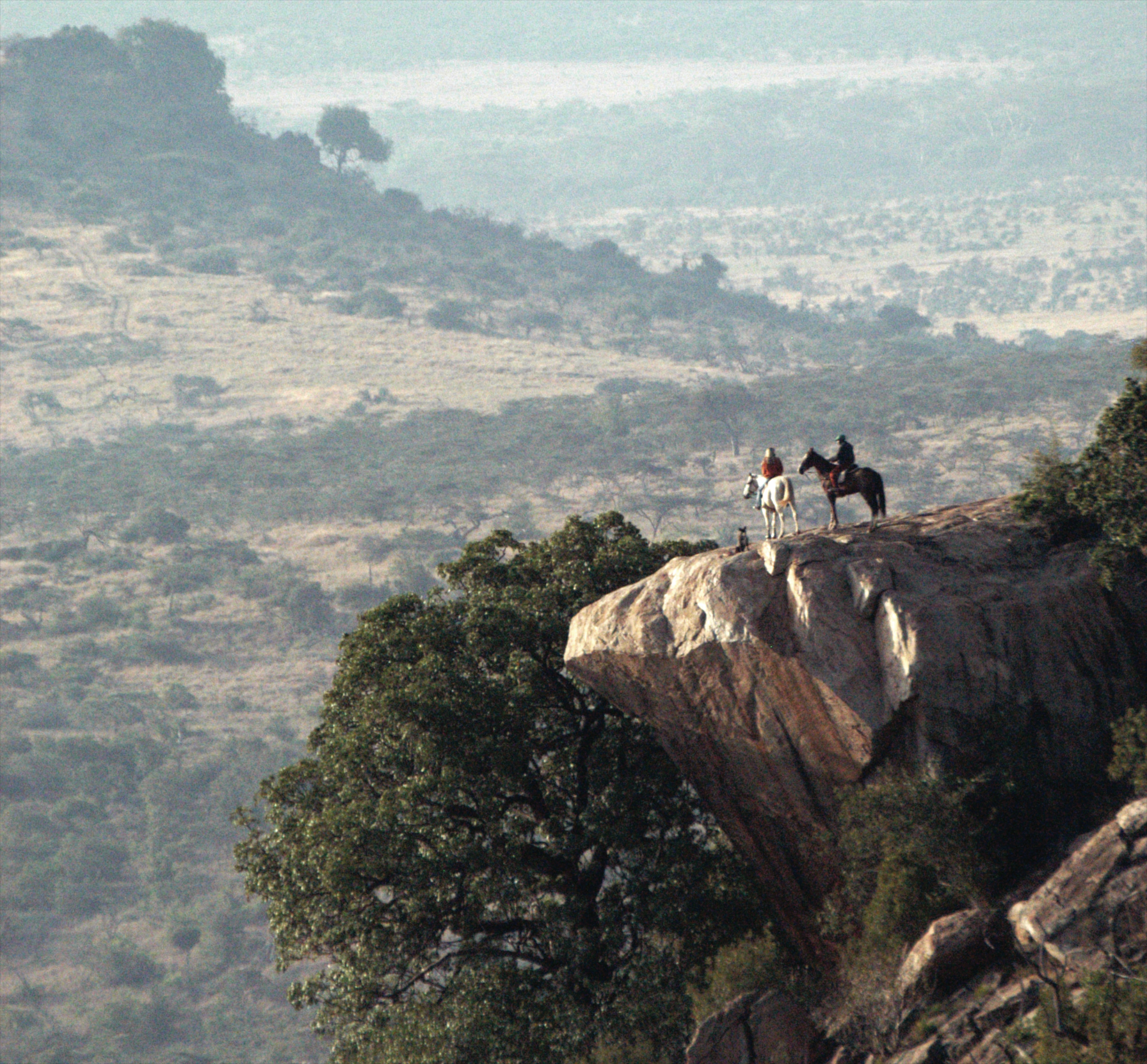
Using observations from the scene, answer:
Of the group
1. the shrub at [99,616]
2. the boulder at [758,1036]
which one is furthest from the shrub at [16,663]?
the boulder at [758,1036]

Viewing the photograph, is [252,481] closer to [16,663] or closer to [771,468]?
[16,663]

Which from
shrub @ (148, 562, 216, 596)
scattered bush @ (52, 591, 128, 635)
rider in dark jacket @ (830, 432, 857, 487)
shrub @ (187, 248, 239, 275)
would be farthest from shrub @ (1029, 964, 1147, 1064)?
shrub @ (187, 248, 239, 275)

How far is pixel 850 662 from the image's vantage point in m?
19.5

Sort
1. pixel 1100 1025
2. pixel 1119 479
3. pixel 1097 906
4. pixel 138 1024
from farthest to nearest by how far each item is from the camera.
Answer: pixel 138 1024, pixel 1119 479, pixel 1097 906, pixel 1100 1025

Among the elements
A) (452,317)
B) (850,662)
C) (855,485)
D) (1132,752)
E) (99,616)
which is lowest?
(99,616)

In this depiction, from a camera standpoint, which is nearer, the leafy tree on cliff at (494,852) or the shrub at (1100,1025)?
the shrub at (1100,1025)

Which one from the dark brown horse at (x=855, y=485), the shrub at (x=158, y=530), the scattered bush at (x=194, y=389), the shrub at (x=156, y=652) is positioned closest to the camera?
the dark brown horse at (x=855, y=485)

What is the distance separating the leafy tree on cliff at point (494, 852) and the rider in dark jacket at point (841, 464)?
435 cm

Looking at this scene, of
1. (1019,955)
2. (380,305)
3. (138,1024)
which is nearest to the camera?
(1019,955)

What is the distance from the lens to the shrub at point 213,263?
18950cm

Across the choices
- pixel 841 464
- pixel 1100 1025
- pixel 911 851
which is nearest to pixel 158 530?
pixel 841 464

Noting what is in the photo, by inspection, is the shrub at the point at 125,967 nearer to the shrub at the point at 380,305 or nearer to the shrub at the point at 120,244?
the shrub at the point at 380,305

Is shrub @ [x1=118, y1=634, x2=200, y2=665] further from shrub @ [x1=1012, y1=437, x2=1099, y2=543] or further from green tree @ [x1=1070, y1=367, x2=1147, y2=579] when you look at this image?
green tree @ [x1=1070, y1=367, x2=1147, y2=579]

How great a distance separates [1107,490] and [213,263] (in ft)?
589
